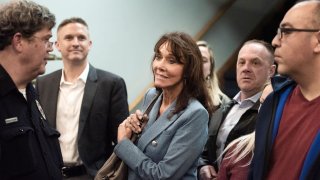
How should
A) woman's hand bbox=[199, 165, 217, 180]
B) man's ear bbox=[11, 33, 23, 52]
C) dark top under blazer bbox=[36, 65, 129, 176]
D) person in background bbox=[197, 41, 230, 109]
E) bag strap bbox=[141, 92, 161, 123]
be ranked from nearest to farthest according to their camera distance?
man's ear bbox=[11, 33, 23, 52] → bag strap bbox=[141, 92, 161, 123] → woman's hand bbox=[199, 165, 217, 180] → dark top under blazer bbox=[36, 65, 129, 176] → person in background bbox=[197, 41, 230, 109]

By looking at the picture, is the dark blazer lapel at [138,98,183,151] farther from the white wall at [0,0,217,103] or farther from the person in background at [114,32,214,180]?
the white wall at [0,0,217,103]

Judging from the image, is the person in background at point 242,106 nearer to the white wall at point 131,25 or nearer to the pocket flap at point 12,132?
the pocket flap at point 12,132

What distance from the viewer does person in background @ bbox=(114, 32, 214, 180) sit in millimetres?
1749

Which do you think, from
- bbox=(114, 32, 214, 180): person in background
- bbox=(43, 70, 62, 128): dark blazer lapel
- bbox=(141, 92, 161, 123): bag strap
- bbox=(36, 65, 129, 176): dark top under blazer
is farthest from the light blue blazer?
bbox=(43, 70, 62, 128): dark blazer lapel

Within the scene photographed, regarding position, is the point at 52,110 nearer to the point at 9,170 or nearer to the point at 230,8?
the point at 9,170

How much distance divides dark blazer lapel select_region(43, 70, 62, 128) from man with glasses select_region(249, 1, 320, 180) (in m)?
1.48

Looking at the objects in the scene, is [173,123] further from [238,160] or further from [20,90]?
[20,90]

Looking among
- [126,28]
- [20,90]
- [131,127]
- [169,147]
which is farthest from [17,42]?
[126,28]

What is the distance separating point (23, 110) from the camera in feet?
5.28

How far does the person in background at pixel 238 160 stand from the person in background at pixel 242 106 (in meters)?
0.36

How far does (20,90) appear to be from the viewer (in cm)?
168

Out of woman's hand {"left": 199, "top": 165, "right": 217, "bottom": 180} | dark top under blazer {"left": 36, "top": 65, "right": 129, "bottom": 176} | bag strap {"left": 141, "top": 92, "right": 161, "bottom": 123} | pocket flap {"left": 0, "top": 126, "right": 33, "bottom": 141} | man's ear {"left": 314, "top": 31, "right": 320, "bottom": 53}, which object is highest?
man's ear {"left": 314, "top": 31, "right": 320, "bottom": 53}

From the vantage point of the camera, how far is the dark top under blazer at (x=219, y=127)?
82.0 inches

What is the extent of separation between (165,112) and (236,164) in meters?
0.39
